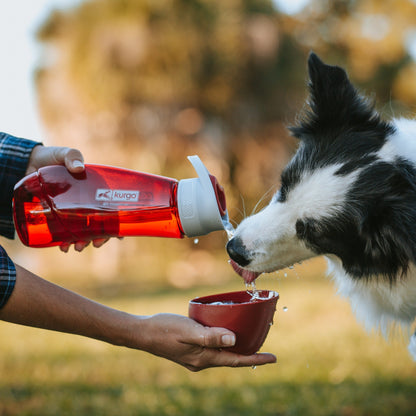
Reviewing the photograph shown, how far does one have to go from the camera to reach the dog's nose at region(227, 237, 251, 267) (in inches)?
71.2

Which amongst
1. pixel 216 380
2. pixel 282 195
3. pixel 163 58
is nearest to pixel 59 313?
pixel 282 195

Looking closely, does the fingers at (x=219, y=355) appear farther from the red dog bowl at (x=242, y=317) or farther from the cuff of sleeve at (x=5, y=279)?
the cuff of sleeve at (x=5, y=279)

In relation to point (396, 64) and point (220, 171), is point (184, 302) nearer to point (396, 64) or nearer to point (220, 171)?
point (220, 171)

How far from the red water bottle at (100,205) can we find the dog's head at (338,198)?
0.23 metres

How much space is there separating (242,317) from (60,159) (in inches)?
38.5

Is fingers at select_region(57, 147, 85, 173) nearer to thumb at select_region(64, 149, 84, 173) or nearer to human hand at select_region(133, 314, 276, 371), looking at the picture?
thumb at select_region(64, 149, 84, 173)

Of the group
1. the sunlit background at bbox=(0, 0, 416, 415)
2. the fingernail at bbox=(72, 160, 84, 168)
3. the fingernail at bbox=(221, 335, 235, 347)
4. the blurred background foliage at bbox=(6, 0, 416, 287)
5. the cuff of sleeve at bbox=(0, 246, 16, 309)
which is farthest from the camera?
the blurred background foliage at bbox=(6, 0, 416, 287)

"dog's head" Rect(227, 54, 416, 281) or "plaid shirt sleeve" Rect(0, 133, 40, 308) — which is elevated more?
"dog's head" Rect(227, 54, 416, 281)

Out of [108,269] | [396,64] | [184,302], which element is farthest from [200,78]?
[396,64]

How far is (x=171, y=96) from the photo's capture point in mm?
10219

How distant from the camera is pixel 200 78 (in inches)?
408

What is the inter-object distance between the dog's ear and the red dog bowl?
0.77 m

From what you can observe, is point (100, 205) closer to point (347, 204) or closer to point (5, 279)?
point (5, 279)

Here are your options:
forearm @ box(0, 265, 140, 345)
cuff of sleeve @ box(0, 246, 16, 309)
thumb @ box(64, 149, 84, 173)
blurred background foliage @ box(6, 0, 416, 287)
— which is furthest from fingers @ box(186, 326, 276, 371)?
blurred background foliage @ box(6, 0, 416, 287)
